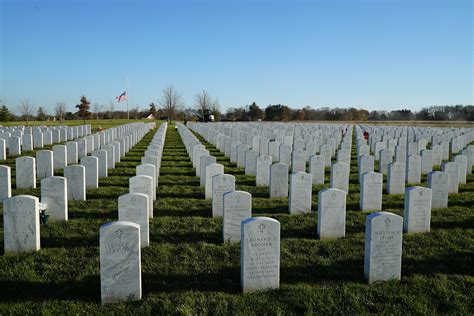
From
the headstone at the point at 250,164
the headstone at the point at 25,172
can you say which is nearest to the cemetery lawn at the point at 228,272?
Result: the headstone at the point at 25,172

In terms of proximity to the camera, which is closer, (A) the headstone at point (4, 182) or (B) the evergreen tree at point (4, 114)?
(A) the headstone at point (4, 182)

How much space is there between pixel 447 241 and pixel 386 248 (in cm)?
235

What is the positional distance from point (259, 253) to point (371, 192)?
194 inches

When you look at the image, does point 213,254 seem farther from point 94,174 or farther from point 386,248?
point 94,174

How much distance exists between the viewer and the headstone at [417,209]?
7656 millimetres

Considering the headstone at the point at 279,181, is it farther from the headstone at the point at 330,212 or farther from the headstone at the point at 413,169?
the headstone at the point at 413,169

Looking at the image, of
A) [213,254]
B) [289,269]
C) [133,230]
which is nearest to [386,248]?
[289,269]

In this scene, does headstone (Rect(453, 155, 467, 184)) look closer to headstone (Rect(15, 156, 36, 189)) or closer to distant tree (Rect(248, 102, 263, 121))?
headstone (Rect(15, 156, 36, 189))

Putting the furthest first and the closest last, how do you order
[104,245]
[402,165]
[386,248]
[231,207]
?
[402,165] → [231,207] → [386,248] → [104,245]

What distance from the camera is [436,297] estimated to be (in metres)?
5.14

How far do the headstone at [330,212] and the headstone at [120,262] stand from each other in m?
3.57

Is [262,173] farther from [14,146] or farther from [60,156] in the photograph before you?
[14,146]

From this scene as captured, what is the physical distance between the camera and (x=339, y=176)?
11.1m

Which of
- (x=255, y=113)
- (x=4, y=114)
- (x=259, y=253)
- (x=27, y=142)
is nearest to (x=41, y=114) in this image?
(x=4, y=114)
